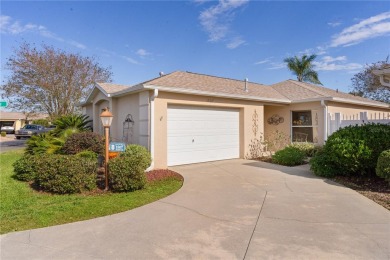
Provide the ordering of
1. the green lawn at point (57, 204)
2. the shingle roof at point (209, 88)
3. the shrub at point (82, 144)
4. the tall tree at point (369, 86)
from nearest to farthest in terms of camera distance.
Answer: the green lawn at point (57, 204) < the shrub at point (82, 144) < the shingle roof at point (209, 88) < the tall tree at point (369, 86)

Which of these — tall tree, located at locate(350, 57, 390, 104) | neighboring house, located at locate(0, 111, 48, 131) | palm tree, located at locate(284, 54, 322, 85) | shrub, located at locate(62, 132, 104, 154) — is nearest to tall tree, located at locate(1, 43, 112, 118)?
shrub, located at locate(62, 132, 104, 154)

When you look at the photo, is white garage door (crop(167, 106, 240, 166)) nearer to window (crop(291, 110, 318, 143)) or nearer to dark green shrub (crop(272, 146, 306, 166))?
dark green shrub (crop(272, 146, 306, 166))

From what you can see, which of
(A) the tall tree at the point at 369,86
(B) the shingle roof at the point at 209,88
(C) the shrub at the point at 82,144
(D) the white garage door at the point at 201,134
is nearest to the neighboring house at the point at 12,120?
(B) the shingle roof at the point at 209,88

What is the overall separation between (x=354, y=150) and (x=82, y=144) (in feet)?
29.5

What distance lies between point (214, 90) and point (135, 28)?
5479 millimetres

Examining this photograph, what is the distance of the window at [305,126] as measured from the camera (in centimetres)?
1278

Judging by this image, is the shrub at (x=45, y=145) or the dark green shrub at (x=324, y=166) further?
the shrub at (x=45, y=145)

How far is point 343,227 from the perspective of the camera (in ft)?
13.1

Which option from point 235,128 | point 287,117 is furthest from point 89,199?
point 287,117

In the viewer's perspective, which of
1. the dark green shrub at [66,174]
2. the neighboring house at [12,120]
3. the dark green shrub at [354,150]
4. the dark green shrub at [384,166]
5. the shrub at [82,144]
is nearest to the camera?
the dark green shrub at [384,166]

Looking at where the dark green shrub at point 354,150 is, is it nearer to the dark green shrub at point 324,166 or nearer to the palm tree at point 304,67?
the dark green shrub at point 324,166

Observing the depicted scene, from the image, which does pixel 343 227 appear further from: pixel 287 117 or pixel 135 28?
pixel 135 28

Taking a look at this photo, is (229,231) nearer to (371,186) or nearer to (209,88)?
(371,186)

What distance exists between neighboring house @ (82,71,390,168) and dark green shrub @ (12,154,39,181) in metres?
3.56
